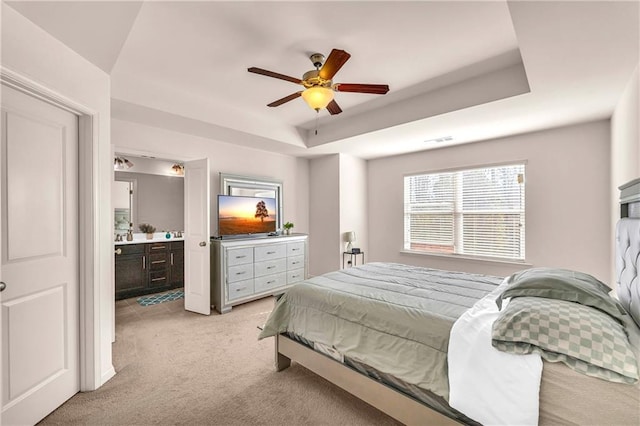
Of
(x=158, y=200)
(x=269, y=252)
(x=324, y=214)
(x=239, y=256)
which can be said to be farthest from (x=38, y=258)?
(x=324, y=214)

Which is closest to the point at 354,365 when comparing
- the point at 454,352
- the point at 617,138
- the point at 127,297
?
the point at 454,352

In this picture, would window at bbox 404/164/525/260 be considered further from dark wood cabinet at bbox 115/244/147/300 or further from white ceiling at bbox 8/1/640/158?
dark wood cabinet at bbox 115/244/147/300

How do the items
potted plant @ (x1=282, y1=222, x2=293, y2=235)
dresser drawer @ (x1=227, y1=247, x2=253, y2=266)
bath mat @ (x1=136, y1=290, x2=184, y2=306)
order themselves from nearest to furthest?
dresser drawer @ (x1=227, y1=247, x2=253, y2=266), bath mat @ (x1=136, y1=290, x2=184, y2=306), potted plant @ (x1=282, y1=222, x2=293, y2=235)

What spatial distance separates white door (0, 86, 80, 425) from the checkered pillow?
2.71 meters

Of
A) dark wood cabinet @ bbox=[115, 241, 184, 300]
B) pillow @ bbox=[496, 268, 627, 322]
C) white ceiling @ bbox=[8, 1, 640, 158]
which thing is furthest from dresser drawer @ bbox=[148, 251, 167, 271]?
pillow @ bbox=[496, 268, 627, 322]

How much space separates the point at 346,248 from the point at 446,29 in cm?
370

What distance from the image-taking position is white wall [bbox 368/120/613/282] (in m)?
3.34

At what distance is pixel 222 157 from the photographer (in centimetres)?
438

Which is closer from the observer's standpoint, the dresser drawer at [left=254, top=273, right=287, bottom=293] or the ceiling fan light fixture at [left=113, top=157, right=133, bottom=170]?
the dresser drawer at [left=254, top=273, right=287, bottom=293]

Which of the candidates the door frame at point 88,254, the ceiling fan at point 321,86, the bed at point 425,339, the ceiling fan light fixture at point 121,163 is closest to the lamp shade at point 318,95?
the ceiling fan at point 321,86

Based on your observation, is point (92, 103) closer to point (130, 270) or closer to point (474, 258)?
point (130, 270)

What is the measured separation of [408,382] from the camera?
1.61 meters

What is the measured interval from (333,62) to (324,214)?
345 cm

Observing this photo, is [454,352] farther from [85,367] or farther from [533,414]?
[85,367]
